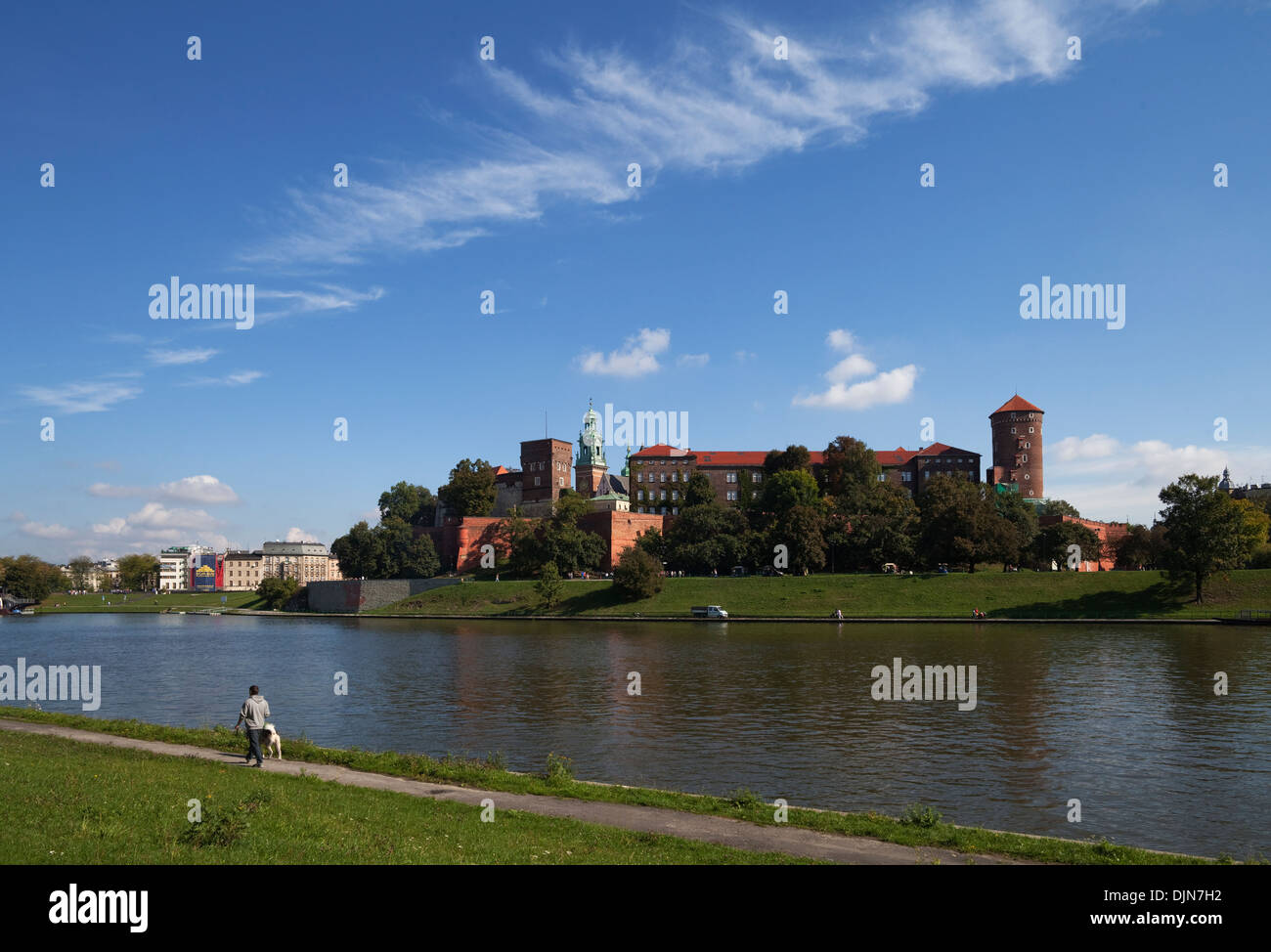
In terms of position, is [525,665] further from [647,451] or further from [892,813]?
[647,451]

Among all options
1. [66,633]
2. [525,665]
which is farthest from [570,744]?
[66,633]

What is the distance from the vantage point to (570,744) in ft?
75.5

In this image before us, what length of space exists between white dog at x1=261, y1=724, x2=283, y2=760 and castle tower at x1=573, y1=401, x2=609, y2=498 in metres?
125

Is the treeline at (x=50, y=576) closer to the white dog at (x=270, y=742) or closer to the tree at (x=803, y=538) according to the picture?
the tree at (x=803, y=538)

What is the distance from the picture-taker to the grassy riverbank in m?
11.9

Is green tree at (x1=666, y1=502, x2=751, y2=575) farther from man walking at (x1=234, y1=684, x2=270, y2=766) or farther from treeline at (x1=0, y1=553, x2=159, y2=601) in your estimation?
treeline at (x1=0, y1=553, x2=159, y2=601)

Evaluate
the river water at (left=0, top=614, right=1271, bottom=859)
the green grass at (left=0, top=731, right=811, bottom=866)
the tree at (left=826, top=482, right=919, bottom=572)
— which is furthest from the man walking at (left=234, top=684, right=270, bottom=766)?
the tree at (left=826, top=482, right=919, bottom=572)

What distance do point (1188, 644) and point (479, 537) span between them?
84.6m

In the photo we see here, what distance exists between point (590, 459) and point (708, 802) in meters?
136

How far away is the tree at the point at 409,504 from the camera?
5650 inches

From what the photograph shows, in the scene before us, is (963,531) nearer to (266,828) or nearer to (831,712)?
(831,712)

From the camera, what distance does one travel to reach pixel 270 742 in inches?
721

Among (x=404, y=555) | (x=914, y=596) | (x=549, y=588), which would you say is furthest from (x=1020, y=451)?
(x=404, y=555)
